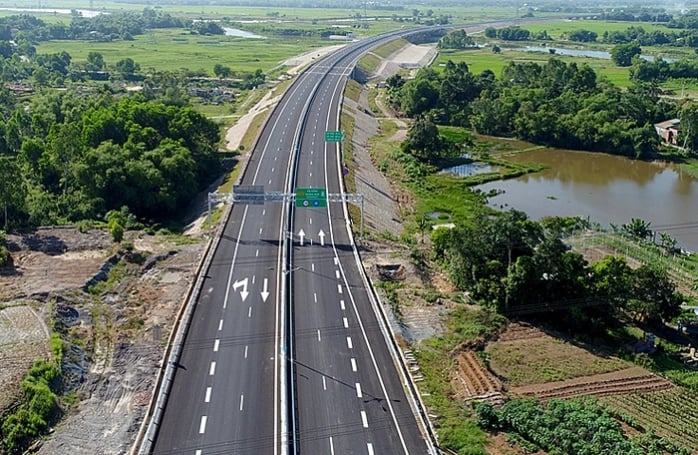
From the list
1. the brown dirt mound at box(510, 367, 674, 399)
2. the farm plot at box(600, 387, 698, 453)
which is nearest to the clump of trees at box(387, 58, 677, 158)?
the brown dirt mound at box(510, 367, 674, 399)

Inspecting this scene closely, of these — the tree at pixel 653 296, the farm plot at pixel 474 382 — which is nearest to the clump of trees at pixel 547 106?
the tree at pixel 653 296

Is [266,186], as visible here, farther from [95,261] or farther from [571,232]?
[571,232]

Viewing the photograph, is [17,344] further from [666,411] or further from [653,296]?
[653,296]

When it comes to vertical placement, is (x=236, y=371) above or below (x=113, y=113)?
below

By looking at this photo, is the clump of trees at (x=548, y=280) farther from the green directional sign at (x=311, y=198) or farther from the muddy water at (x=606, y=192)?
the muddy water at (x=606, y=192)

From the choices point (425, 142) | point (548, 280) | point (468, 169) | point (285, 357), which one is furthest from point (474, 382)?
point (425, 142)

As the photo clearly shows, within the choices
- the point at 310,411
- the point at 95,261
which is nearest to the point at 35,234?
the point at 95,261
